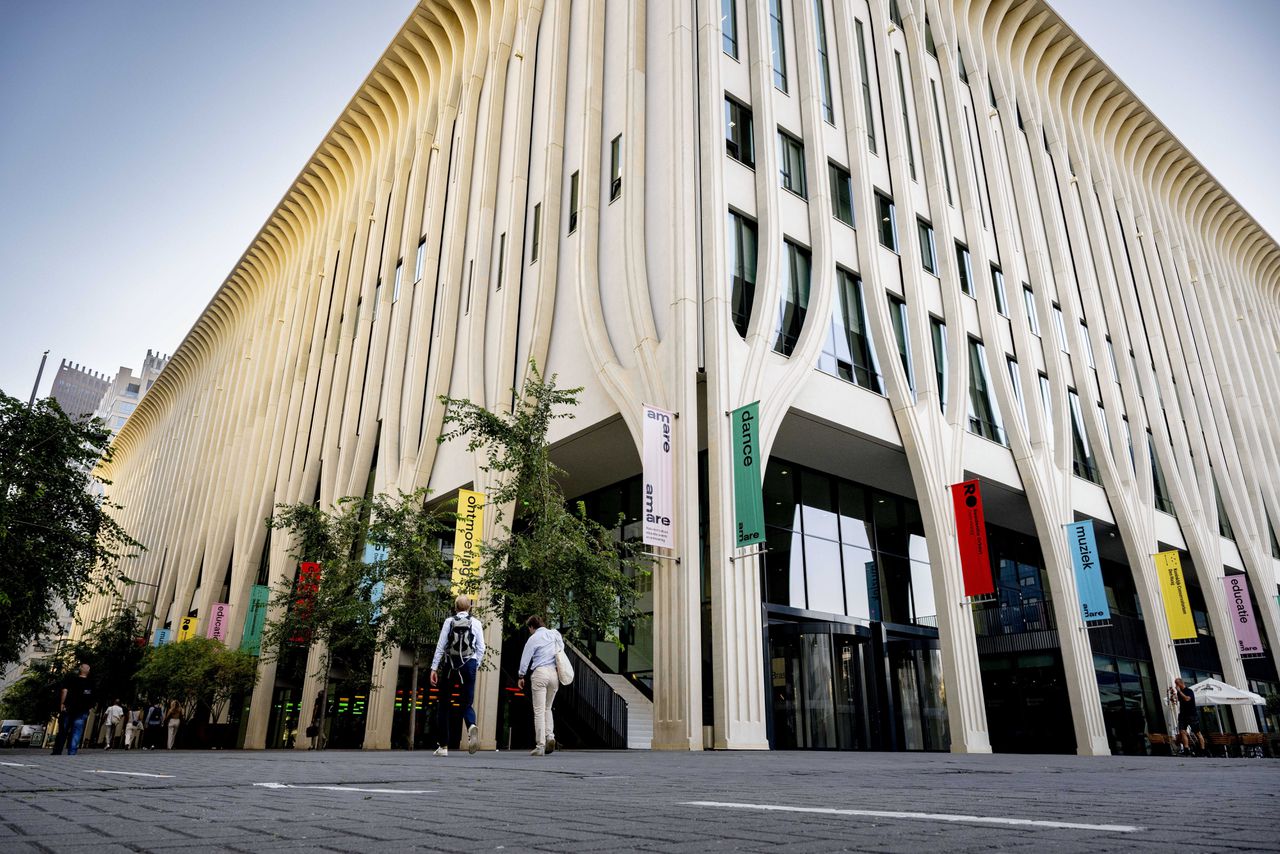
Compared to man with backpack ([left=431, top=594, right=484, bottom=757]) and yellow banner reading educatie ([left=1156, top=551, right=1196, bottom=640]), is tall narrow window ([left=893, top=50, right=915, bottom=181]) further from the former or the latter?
man with backpack ([left=431, top=594, right=484, bottom=757])

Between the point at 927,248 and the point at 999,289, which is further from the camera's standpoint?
the point at 999,289

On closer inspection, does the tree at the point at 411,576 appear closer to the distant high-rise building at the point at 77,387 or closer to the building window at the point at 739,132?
the building window at the point at 739,132

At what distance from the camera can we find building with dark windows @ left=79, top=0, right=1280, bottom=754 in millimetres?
18750

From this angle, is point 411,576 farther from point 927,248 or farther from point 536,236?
point 927,248

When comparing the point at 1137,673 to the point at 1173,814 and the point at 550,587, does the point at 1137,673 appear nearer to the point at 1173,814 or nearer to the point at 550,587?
the point at 550,587

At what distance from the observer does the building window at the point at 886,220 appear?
23.9m

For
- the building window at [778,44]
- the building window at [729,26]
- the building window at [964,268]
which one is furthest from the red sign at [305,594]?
the building window at [964,268]

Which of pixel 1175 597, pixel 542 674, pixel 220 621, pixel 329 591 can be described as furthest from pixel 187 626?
pixel 1175 597

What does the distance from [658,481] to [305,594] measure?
40.0ft

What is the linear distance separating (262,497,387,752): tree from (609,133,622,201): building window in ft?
33.4

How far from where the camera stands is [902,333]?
76.3 ft

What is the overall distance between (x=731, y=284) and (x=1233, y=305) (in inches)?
1475

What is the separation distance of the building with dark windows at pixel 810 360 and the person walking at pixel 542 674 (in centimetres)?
466

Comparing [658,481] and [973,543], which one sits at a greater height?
[658,481]
